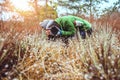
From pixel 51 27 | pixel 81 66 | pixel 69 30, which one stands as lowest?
pixel 69 30

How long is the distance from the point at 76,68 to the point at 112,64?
0.62 m

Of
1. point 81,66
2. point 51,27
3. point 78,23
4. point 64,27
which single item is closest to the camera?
point 81,66

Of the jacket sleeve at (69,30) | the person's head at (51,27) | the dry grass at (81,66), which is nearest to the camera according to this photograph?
the dry grass at (81,66)

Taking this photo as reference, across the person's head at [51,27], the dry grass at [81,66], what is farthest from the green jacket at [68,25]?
the dry grass at [81,66]

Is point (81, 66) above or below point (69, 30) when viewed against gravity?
above

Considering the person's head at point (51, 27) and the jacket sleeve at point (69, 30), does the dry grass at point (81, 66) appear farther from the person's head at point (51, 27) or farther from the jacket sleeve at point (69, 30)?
the jacket sleeve at point (69, 30)

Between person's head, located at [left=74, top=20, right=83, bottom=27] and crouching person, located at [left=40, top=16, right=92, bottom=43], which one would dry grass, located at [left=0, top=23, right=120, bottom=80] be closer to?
crouching person, located at [left=40, top=16, right=92, bottom=43]

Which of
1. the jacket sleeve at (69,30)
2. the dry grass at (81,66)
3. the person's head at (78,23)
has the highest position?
the dry grass at (81,66)

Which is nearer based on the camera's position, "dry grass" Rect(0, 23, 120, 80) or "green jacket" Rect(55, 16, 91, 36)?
"dry grass" Rect(0, 23, 120, 80)

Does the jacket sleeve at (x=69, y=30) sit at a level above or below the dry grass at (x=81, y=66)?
below

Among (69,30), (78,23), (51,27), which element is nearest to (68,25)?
(69,30)

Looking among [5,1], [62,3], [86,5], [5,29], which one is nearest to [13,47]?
[5,29]

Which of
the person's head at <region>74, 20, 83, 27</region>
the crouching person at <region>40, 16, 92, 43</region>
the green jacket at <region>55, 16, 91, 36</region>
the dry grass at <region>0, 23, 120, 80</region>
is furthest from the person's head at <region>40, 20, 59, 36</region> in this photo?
the dry grass at <region>0, 23, 120, 80</region>

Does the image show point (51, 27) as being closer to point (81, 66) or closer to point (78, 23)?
point (78, 23)
